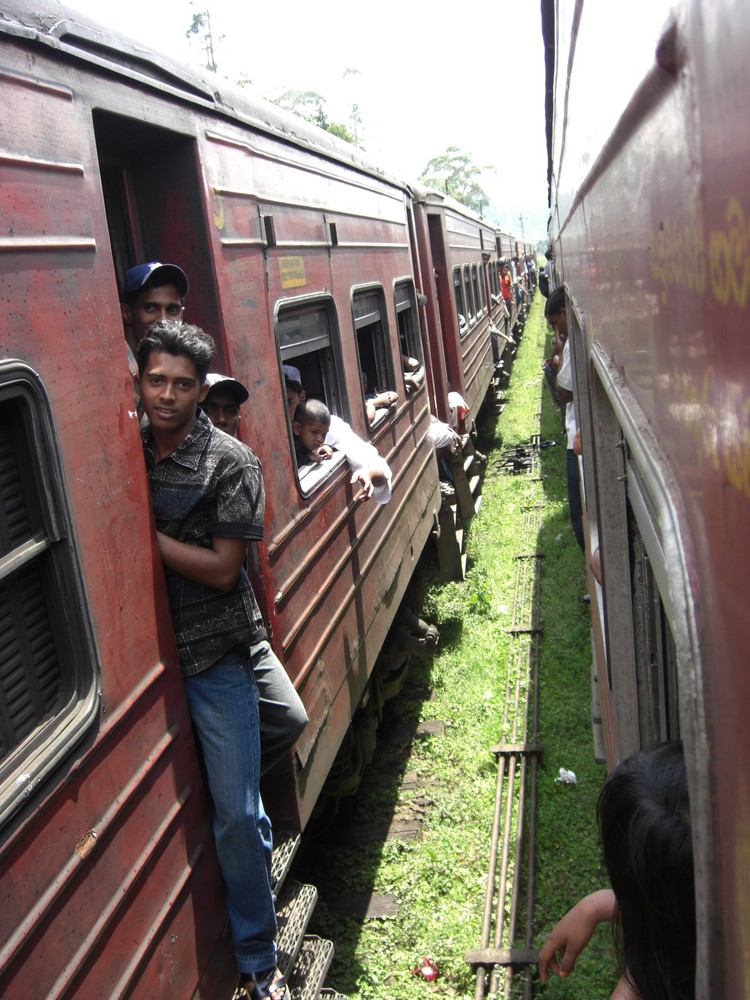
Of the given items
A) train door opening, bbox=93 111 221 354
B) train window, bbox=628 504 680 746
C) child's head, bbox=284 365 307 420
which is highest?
train door opening, bbox=93 111 221 354

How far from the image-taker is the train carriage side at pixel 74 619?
1890mm

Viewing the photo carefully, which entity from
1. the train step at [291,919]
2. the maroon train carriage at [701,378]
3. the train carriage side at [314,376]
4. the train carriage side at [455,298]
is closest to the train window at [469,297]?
the train carriage side at [455,298]

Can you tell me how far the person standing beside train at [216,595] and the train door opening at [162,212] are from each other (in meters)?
0.40

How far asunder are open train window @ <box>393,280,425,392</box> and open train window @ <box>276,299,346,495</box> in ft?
6.73

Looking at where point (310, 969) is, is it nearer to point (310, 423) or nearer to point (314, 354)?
point (310, 423)

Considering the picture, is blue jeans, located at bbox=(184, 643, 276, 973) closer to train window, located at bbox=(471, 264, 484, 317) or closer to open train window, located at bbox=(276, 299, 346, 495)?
open train window, located at bbox=(276, 299, 346, 495)

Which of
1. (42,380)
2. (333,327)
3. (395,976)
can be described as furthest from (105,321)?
(395,976)

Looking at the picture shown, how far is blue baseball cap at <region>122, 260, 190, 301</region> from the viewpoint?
8.62 ft

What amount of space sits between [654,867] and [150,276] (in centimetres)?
198

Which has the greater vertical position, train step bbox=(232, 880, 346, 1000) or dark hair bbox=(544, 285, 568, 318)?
dark hair bbox=(544, 285, 568, 318)

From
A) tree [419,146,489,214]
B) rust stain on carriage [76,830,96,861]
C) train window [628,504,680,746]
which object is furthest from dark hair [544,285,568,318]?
tree [419,146,489,214]

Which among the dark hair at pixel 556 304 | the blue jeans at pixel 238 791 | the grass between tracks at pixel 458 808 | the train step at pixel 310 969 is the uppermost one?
the dark hair at pixel 556 304

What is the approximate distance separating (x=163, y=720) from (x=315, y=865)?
249 cm

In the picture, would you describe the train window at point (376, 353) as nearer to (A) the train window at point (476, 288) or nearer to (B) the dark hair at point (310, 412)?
(B) the dark hair at point (310, 412)
